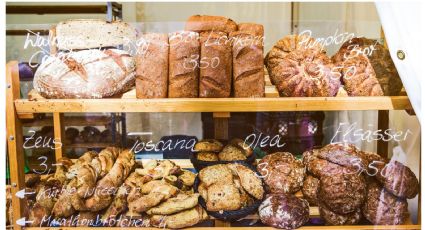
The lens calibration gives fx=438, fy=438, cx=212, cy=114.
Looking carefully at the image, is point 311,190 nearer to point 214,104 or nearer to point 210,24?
point 214,104

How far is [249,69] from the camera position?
6.06ft

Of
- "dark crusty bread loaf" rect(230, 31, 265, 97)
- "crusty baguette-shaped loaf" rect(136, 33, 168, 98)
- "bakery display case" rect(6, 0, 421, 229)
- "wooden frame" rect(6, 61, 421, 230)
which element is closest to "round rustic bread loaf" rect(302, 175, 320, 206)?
"bakery display case" rect(6, 0, 421, 229)

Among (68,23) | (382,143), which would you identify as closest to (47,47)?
(68,23)

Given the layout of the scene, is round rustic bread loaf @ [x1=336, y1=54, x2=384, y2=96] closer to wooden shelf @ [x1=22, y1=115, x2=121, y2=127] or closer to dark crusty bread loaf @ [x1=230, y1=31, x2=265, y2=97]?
dark crusty bread loaf @ [x1=230, y1=31, x2=265, y2=97]

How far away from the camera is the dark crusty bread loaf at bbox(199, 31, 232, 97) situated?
1818mm

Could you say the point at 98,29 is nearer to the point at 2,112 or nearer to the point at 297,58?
the point at 2,112

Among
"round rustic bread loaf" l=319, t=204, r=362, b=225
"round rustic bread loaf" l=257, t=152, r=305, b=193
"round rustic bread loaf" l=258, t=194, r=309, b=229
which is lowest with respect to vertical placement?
"round rustic bread loaf" l=319, t=204, r=362, b=225

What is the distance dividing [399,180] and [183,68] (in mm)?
1068

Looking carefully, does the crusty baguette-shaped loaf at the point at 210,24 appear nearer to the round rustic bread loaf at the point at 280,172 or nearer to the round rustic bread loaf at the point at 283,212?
the round rustic bread loaf at the point at 280,172

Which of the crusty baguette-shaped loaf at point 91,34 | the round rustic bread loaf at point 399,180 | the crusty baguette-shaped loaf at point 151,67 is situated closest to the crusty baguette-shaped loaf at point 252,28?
the crusty baguette-shaped loaf at point 151,67

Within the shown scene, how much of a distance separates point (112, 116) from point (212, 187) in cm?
54

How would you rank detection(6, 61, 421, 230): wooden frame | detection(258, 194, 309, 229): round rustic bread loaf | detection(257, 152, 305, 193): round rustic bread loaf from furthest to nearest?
detection(257, 152, 305, 193): round rustic bread loaf
detection(258, 194, 309, 229): round rustic bread loaf
detection(6, 61, 421, 230): wooden frame

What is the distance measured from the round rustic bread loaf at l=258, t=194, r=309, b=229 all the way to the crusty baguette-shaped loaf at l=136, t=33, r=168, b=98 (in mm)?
659

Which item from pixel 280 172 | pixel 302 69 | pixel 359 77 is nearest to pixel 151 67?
pixel 302 69
